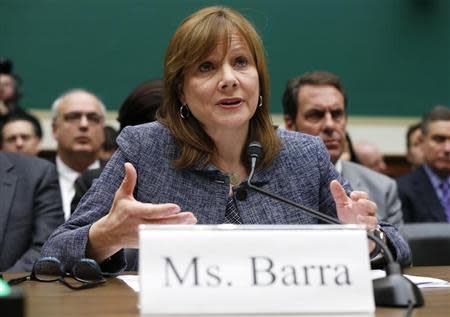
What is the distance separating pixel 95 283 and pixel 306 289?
2.15 ft

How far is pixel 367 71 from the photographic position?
7.98 metres

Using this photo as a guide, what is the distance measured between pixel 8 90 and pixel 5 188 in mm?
3064

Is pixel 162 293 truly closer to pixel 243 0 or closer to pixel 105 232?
pixel 105 232

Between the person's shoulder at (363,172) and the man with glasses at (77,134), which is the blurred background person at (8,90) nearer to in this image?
the man with glasses at (77,134)

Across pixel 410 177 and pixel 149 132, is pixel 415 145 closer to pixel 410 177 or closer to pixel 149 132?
pixel 410 177

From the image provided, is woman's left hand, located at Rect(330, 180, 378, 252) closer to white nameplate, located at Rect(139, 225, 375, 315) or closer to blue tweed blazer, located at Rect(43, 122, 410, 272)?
blue tweed blazer, located at Rect(43, 122, 410, 272)

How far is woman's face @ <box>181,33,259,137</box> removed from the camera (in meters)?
2.45

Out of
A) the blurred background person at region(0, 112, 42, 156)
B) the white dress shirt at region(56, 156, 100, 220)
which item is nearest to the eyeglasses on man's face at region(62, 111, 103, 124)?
the white dress shirt at region(56, 156, 100, 220)

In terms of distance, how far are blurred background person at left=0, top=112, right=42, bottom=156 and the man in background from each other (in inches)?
79.6

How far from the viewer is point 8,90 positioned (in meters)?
6.65

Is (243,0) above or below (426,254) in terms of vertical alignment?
above

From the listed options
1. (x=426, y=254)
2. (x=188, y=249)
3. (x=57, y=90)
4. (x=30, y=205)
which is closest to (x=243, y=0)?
(x=57, y=90)

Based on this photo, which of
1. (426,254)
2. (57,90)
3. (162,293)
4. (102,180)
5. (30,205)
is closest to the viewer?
(162,293)

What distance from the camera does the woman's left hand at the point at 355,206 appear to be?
2014 mm
